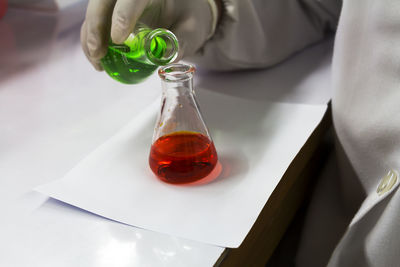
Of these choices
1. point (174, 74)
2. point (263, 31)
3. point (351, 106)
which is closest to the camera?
point (174, 74)

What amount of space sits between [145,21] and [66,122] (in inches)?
7.7

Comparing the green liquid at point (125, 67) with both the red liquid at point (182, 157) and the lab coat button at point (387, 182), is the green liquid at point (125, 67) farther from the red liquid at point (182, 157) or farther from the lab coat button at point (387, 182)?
the lab coat button at point (387, 182)

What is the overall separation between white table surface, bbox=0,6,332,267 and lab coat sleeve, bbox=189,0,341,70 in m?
0.03

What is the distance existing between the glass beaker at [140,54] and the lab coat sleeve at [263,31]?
18 centimetres

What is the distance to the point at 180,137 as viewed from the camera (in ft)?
1.89

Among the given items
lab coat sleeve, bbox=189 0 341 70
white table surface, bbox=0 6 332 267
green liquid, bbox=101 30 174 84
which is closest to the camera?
white table surface, bbox=0 6 332 267

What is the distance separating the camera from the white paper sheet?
19.5 inches

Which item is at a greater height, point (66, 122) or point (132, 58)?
point (132, 58)

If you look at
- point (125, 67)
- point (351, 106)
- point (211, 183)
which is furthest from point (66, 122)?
point (351, 106)

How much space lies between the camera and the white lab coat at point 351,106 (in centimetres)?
58

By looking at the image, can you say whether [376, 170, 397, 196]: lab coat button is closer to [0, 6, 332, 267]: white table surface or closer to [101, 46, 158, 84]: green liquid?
[0, 6, 332, 267]: white table surface

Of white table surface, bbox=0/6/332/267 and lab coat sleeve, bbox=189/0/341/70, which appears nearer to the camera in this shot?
white table surface, bbox=0/6/332/267

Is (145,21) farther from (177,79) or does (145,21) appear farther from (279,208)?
(279,208)

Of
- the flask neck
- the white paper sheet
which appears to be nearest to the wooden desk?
the white paper sheet
